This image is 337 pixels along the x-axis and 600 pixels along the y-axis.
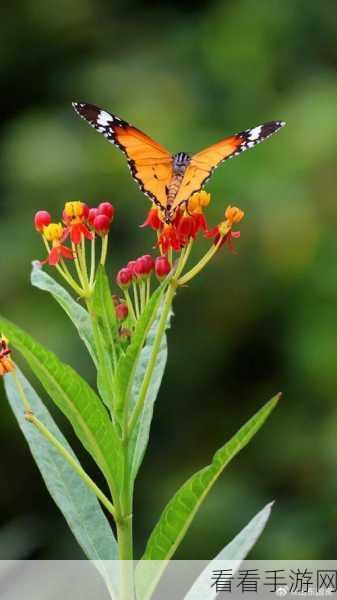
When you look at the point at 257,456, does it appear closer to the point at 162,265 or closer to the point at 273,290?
the point at 273,290

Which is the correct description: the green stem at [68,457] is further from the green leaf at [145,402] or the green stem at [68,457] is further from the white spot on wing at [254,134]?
the white spot on wing at [254,134]

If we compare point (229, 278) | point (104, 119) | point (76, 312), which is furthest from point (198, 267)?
point (229, 278)

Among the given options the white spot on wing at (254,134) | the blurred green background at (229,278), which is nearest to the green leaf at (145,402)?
the white spot on wing at (254,134)

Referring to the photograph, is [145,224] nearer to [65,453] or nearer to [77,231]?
[77,231]

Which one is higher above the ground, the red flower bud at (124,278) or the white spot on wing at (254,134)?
the white spot on wing at (254,134)

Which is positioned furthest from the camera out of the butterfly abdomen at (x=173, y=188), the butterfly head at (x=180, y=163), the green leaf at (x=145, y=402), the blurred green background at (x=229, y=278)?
the blurred green background at (x=229, y=278)

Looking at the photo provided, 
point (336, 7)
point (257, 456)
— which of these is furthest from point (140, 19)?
point (257, 456)

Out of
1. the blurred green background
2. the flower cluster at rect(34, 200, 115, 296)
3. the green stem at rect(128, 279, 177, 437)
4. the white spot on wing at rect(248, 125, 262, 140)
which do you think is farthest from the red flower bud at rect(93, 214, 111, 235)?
the blurred green background
